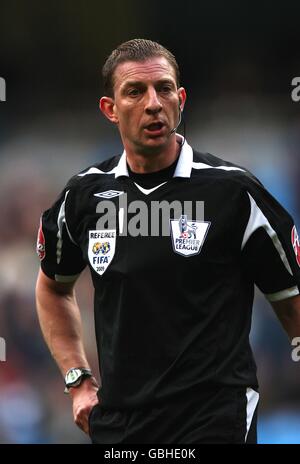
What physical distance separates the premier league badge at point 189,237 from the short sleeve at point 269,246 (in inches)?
6.5

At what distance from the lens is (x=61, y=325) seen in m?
4.22

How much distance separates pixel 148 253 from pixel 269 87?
4752 millimetres

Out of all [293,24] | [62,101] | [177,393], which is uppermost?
[293,24]

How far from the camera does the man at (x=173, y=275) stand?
3518 mm

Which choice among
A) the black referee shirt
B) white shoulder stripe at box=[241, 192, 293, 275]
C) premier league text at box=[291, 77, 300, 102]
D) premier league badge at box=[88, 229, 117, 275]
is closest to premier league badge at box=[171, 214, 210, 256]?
the black referee shirt

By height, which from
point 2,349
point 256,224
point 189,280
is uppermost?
point 256,224

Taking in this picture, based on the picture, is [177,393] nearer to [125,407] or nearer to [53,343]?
[125,407]

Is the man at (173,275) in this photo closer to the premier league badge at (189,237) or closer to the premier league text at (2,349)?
the premier league badge at (189,237)

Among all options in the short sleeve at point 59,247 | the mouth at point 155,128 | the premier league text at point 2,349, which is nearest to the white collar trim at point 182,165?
the mouth at point 155,128

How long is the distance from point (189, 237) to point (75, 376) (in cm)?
94

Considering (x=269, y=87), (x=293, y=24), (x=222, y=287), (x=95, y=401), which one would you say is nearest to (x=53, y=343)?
(x=95, y=401)

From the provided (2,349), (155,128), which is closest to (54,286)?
(155,128)

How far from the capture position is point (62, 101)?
8.39m

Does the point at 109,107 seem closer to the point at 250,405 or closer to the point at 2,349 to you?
the point at 250,405
